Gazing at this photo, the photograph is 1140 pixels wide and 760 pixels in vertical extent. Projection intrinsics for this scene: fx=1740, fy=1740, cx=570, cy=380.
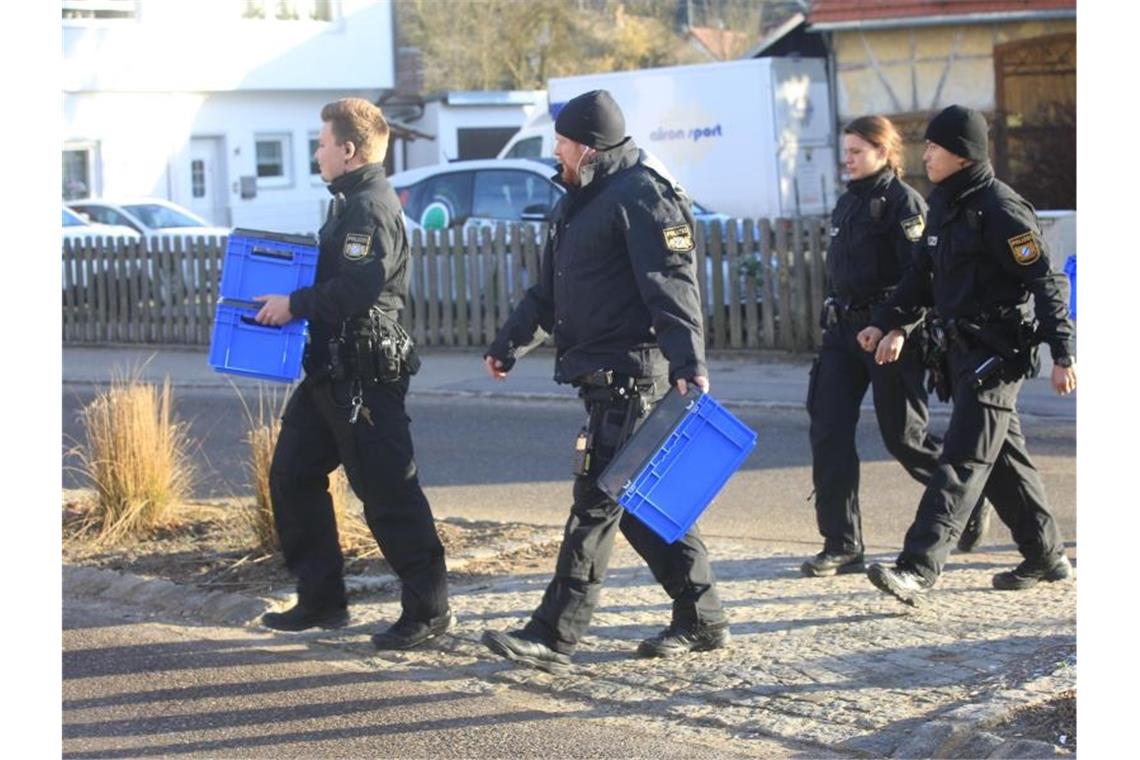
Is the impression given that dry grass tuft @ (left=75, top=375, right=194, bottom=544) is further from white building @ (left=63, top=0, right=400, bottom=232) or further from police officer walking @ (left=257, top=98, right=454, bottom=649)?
white building @ (left=63, top=0, right=400, bottom=232)

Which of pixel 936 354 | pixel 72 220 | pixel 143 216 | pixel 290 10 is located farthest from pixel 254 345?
pixel 290 10

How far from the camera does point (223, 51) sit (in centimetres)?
3447

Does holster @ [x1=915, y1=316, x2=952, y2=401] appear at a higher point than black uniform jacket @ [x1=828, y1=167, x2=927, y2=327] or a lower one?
lower

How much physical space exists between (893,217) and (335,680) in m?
2.94

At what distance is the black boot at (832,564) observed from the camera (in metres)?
7.15

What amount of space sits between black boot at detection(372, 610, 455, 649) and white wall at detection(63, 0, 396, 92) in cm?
2810

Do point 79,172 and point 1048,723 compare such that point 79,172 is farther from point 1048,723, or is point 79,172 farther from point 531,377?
point 1048,723

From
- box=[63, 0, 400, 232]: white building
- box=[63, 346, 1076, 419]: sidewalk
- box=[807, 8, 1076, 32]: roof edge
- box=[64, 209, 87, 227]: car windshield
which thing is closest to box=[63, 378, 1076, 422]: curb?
box=[63, 346, 1076, 419]: sidewalk

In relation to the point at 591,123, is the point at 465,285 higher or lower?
lower

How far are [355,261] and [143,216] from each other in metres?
20.2

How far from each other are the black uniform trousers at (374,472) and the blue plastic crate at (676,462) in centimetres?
97

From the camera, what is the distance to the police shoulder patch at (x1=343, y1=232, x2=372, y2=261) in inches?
243

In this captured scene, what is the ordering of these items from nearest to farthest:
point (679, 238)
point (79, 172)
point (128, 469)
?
point (679, 238) → point (128, 469) → point (79, 172)
